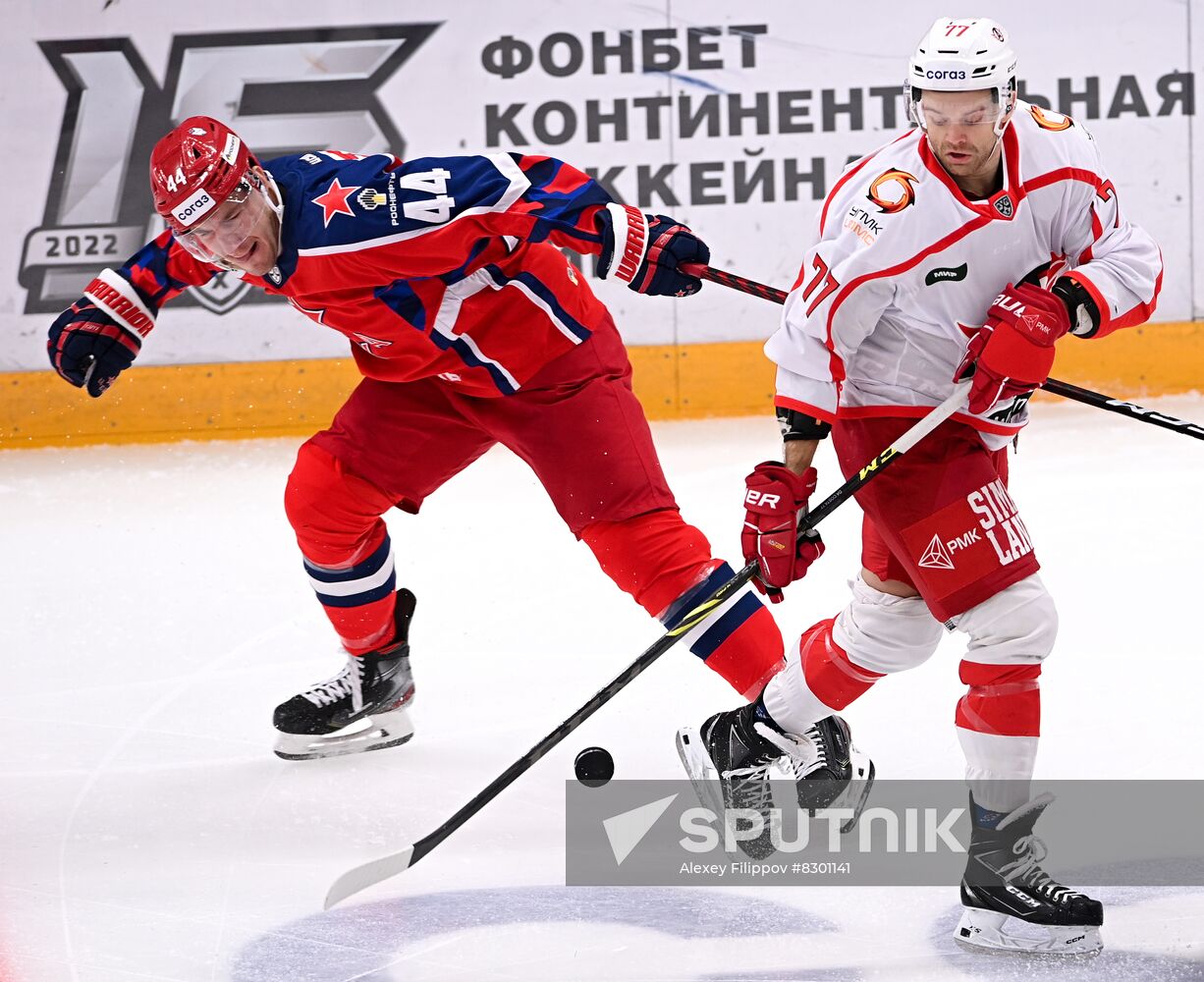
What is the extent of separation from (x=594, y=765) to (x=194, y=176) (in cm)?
99

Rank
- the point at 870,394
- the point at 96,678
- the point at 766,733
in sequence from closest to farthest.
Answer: the point at 870,394 < the point at 766,733 < the point at 96,678

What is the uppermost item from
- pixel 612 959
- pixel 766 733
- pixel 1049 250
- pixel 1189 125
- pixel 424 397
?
pixel 1189 125

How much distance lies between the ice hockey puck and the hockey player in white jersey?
0.35 meters

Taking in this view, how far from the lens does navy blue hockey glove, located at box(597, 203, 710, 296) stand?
7.56ft

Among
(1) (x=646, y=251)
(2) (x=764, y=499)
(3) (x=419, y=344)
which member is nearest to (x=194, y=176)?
(3) (x=419, y=344)

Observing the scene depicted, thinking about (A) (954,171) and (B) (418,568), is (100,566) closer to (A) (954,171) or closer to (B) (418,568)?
(B) (418,568)

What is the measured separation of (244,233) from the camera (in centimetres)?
220

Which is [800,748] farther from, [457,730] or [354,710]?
[354,710]

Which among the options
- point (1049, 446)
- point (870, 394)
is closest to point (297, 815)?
point (870, 394)

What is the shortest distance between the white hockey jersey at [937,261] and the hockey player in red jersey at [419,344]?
0.43m

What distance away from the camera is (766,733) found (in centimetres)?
218

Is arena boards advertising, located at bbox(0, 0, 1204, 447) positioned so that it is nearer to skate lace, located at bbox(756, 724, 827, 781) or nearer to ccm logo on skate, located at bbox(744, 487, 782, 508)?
skate lace, located at bbox(756, 724, 827, 781)

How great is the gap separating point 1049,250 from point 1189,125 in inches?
143

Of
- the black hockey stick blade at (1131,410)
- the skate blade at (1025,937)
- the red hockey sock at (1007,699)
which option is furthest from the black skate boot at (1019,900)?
the black hockey stick blade at (1131,410)
